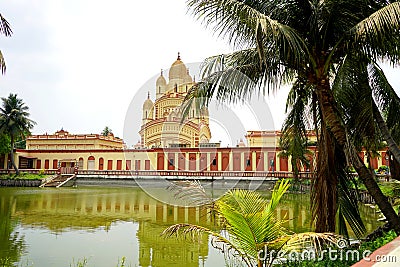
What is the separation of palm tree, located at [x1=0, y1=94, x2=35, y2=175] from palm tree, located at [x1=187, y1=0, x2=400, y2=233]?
28.0m

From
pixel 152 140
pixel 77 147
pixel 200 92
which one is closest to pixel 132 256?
pixel 200 92

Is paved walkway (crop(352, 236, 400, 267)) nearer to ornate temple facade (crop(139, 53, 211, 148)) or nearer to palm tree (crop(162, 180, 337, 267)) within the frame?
palm tree (crop(162, 180, 337, 267))

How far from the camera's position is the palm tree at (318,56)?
4285 mm

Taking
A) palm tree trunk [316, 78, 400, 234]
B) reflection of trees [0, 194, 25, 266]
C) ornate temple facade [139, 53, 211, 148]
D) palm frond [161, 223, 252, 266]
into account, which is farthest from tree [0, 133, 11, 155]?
palm tree trunk [316, 78, 400, 234]

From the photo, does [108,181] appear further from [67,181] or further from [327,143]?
[327,143]

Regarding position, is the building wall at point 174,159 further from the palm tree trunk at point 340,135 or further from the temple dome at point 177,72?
the palm tree trunk at point 340,135

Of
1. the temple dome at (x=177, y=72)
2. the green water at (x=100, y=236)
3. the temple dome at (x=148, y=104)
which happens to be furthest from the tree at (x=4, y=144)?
the green water at (x=100, y=236)

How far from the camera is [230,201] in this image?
385cm

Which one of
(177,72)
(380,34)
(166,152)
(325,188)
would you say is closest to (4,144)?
(166,152)

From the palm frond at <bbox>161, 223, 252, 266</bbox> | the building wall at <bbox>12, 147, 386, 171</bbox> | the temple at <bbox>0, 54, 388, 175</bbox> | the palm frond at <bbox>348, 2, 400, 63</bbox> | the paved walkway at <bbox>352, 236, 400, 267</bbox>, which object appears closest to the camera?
the paved walkway at <bbox>352, 236, 400, 267</bbox>

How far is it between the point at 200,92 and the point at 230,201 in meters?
1.90

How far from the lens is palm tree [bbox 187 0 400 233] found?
14.1ft

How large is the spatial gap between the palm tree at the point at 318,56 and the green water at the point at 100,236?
1.28m

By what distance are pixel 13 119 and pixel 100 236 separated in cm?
2471
